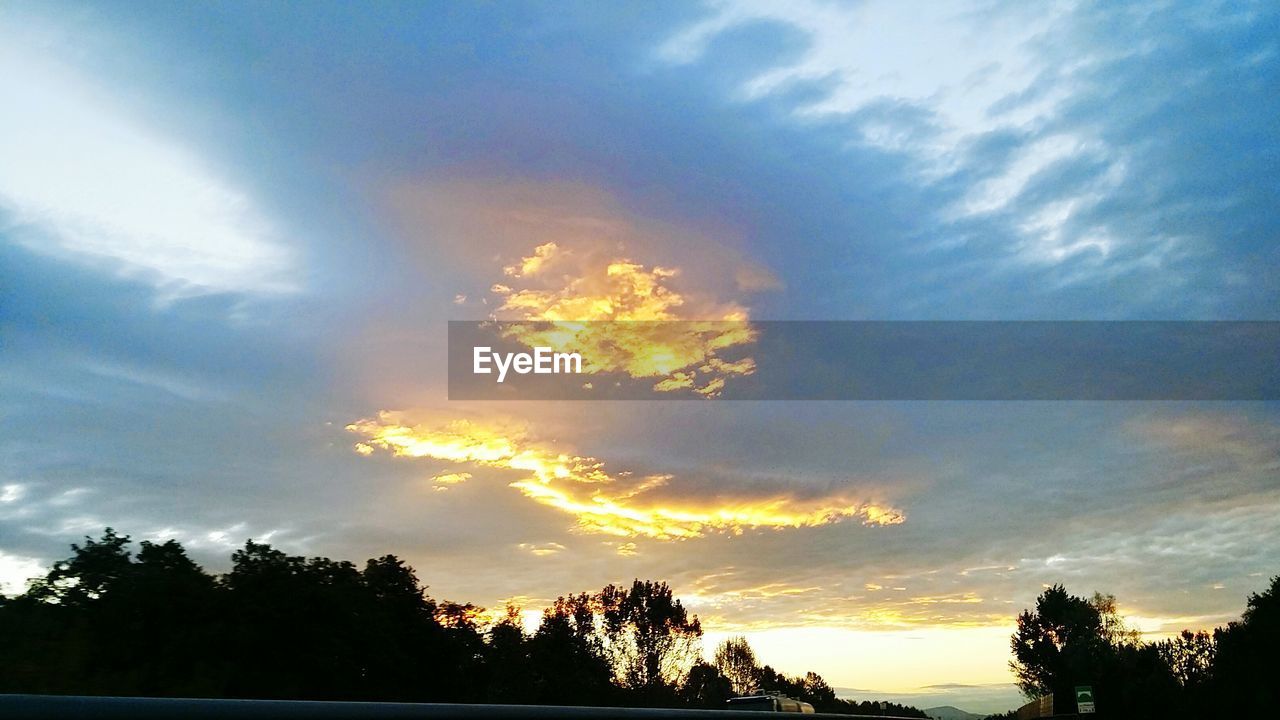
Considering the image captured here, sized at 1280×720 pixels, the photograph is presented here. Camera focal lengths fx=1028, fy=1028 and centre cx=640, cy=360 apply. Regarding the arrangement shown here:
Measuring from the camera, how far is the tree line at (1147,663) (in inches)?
2827

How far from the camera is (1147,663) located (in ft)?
343

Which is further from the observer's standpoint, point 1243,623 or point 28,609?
point 1243,623

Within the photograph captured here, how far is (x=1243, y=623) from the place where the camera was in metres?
80.9

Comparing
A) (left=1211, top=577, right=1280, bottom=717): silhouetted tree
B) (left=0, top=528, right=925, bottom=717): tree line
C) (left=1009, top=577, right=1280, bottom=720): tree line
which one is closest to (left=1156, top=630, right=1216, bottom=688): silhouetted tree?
(left=1009, top=577, right=1280, bottom=720): tree line

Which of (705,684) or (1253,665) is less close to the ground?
(1253,665)

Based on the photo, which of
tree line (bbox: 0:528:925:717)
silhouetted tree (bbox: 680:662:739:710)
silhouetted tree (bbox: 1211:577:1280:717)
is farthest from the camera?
silhouetted tree (bbox: 680:662:739:710)

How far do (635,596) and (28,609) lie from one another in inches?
3129

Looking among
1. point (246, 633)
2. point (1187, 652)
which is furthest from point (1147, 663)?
point (246, 633)

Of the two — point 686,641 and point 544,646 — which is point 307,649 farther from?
point 686,641

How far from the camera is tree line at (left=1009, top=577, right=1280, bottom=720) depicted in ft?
236

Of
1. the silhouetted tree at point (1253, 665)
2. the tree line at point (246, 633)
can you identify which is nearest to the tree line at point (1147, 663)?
the silhouetted tree at point (1253, 665)

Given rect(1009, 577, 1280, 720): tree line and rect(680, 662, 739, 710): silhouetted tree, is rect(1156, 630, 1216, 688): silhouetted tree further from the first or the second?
rect(680, 662, 739, 710): silhouetted tree

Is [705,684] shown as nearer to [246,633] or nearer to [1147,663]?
[1147,663]

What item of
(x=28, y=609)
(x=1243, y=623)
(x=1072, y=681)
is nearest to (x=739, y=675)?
(x=1072, y=681)
